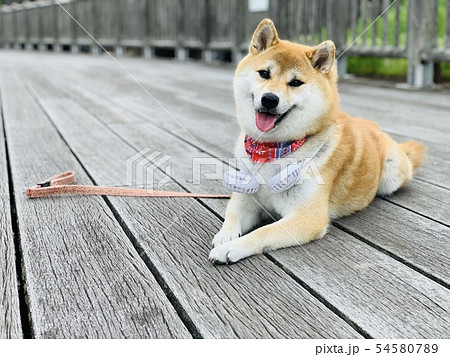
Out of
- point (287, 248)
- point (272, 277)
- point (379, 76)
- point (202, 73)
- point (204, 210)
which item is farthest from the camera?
point (202, 73)

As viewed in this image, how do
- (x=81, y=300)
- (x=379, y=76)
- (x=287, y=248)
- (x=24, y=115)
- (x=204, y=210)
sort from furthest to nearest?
(x=379, y=76), (x=24, y=115), (x=204, y=210), (x=287, y=248), (x=81, y=300)

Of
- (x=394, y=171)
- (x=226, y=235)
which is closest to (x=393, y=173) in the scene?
(x=394, y=171)

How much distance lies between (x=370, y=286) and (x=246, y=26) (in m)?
6.28

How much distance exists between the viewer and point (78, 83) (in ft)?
18.5

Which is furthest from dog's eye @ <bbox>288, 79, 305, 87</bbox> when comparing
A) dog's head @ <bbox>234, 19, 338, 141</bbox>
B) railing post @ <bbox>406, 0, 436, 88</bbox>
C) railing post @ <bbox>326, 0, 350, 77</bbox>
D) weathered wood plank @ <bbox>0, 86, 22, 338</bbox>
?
railing post @ <bbox>326, 0, 350, 77</bbox>

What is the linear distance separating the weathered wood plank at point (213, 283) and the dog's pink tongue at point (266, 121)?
1.11ft

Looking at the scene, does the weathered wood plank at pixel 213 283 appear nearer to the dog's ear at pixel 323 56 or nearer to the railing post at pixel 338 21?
the dog's ear at pixel 323 56

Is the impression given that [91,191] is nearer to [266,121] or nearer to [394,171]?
[266,121]

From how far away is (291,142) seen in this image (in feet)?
5.34

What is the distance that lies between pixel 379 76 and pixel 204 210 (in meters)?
4.83

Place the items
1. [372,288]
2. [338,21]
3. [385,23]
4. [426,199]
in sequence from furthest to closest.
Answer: [338,21] → [385,23] → [426,199] → [372,288]
